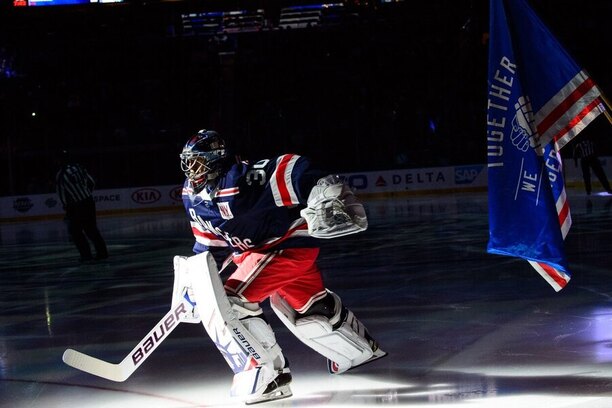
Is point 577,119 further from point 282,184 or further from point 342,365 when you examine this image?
point 342,365

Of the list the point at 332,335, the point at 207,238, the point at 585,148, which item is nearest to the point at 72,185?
the point at 207,238

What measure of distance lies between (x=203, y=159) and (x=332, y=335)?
3.65ft

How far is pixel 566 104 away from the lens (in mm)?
4473

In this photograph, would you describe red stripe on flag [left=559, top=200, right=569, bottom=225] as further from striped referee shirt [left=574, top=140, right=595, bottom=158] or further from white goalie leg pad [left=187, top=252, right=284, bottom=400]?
striped referee shirt [left=574, top=140, right=595, bottom=158]

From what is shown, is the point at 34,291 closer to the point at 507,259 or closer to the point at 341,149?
the point at 507,259

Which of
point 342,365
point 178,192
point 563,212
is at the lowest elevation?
point 178,192

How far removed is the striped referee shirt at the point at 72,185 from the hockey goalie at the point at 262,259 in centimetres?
717

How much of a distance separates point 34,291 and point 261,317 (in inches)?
204

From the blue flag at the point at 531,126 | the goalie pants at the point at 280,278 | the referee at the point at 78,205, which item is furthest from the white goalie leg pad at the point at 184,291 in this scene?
the referee at the point at 78,205

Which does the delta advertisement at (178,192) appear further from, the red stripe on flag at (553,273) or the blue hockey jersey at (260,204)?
the blue hockey jersey at (260,204)

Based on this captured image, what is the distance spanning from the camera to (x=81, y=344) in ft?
20.4

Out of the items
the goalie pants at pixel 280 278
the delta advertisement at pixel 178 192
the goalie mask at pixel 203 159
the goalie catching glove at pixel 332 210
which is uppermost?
the goalie mask at pixel 203 159

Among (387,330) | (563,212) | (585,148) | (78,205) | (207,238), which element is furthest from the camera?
(585,148)

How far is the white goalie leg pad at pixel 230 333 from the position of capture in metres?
4.13
